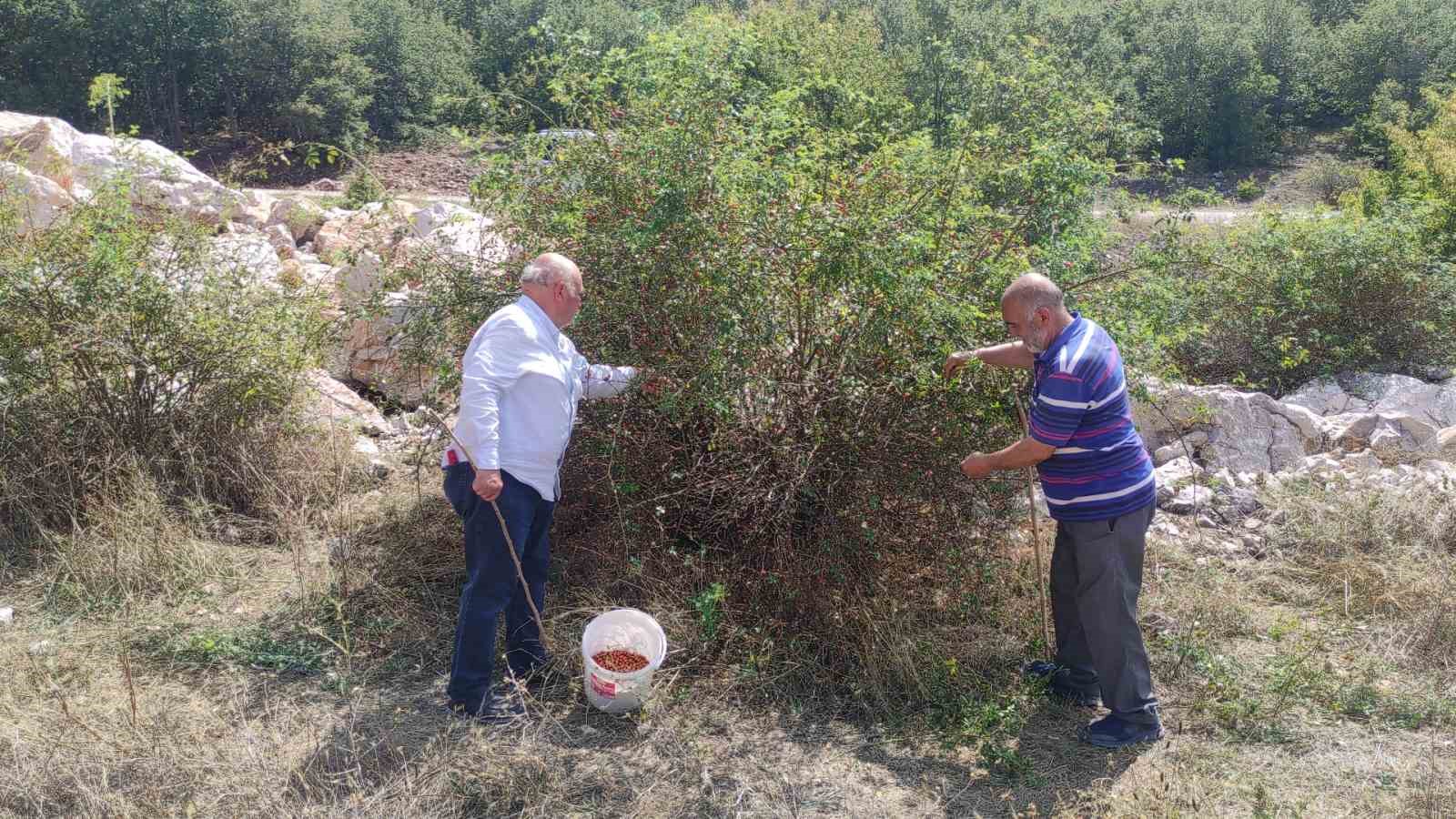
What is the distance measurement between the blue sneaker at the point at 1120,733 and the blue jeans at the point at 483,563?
1.97 m

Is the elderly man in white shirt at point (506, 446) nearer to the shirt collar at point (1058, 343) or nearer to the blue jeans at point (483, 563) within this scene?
the blue jeans at point (483, 563)

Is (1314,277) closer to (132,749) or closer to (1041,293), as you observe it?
(1041,293)

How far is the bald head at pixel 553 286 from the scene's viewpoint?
11.6ft

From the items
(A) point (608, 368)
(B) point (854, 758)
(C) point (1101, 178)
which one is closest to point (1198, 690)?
(B) point (854, 758)

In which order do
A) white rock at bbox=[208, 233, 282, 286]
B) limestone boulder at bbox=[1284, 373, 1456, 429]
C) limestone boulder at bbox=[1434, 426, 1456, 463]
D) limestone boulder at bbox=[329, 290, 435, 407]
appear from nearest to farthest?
limestone boulder at bbox=[329, 290, 435, 407], white rock at bbox=[208, 233, 282, 286], limestone boulder at bbox=[1434, 426, 1456, 463], limestone boulder at bbox=[1284, 373, 1456, 429]

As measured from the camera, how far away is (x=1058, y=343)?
3422 mm

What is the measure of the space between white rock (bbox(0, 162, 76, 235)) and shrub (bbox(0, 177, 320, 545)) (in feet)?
0.79

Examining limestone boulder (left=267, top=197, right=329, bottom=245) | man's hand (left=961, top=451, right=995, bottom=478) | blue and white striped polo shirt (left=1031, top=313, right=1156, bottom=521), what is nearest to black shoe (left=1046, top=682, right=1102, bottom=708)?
blue and white striped polo shirt (left=1031, top=313, right=1156, bottom=521)

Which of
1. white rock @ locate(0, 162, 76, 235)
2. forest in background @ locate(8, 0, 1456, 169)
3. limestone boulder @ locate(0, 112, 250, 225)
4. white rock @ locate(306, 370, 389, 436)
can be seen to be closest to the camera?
white rock @ locate(0, 162, 76, 235)

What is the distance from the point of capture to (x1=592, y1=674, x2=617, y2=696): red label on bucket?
3.60 m

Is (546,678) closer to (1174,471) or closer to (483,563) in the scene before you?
(483,563)

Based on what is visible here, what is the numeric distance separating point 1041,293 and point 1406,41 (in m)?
26.8

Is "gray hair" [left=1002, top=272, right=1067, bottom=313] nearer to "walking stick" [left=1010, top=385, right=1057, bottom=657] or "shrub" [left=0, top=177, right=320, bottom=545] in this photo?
"walking stick" [left=1010, top=385, right=1057, bottom=657]

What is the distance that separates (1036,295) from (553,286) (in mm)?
1562
